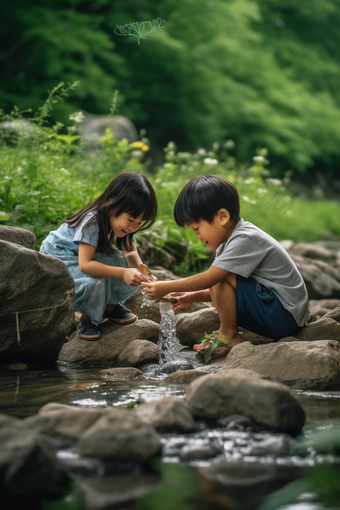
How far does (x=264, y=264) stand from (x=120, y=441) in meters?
1.87

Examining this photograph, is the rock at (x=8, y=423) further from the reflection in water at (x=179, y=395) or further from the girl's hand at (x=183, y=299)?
the girl's hand at (x=183, y=299)

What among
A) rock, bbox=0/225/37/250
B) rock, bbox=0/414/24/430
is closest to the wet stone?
rock, bbox=0/414/24/430

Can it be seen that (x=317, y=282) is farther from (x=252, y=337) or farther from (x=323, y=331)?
(x=323, y=331)

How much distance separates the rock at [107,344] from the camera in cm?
349

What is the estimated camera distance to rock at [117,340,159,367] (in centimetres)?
332

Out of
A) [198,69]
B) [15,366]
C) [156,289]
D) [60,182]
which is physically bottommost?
[15,366]

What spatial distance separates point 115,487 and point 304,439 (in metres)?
0.76

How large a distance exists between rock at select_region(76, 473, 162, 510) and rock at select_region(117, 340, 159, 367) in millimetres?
1577

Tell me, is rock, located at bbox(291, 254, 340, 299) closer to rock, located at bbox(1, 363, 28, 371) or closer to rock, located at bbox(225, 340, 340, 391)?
rock, located at bbox(225, 340, 340, 391)

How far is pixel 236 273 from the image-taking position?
330cm

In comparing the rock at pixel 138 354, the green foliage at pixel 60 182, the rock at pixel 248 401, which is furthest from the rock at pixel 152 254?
the rock at pixel 248 401

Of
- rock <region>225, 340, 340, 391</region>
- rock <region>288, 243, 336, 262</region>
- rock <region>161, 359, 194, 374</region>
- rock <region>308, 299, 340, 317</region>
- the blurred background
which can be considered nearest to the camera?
rock <region>225, 340, 340, 391</region>

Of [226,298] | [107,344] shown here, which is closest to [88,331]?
[107,344]

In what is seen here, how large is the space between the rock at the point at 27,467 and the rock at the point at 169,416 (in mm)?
468
